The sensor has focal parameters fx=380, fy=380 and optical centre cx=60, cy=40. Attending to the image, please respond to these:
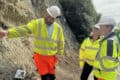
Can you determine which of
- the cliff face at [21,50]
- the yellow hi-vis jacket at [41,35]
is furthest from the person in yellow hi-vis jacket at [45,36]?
the cliff face at [21,50]

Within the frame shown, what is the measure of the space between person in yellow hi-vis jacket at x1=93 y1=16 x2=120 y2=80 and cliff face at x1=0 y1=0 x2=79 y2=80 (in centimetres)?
307

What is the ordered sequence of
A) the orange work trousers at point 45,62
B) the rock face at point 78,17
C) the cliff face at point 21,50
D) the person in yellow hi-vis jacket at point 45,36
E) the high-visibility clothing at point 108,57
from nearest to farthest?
the high-visibility clothing at point 108,57, the person in yellow hi-vis jacket at point 45,36, the orange work trousers at point 45,62, the cliff face at point 21,50, the rock face at point 78,17

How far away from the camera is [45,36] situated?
296 inches

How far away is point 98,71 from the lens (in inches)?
251

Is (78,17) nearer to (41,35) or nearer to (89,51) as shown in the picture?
(89,51)

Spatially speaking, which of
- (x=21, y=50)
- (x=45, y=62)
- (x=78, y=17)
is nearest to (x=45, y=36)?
(x=45, y=62)

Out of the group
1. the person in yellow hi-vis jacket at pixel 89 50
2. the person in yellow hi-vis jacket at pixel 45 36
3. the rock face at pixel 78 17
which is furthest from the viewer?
the rock face at pixel 78 17

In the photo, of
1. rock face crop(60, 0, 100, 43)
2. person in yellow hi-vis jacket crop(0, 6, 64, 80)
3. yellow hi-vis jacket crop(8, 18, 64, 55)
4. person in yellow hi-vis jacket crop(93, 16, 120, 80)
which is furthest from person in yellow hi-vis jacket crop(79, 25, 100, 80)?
rock face crop(60, 0, 100, 43)

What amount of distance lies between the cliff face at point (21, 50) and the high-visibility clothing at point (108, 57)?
10.0 feet

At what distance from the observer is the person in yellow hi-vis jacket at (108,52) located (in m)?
6.08

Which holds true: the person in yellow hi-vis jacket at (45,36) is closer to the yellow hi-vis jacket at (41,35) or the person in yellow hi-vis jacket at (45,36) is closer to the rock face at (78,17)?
the yellow hi-vis jacket at (41,35)

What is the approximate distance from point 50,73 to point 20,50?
9.23 ft

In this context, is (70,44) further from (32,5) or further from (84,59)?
(84,59)

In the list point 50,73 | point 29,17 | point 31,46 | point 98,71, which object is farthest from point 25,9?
point 98,71
